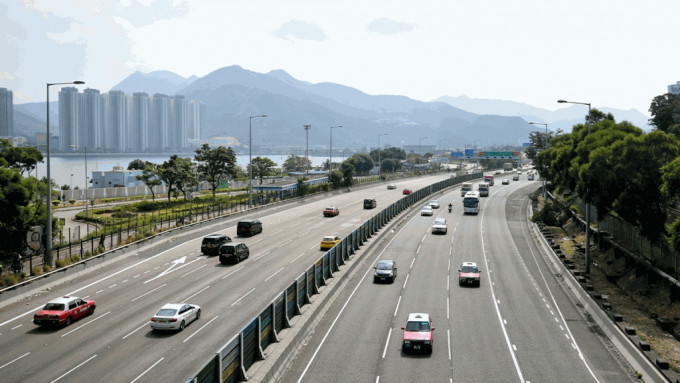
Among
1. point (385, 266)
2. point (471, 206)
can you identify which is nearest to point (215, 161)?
Result: point (471, 206)

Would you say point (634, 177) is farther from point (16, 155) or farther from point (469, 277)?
point (16, 155)

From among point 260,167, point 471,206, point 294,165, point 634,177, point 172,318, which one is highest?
point 294,165

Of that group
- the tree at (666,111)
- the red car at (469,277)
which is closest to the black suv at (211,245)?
the red car at (469,277)

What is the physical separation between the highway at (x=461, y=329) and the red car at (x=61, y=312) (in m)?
12.0

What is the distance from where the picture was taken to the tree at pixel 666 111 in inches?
3575

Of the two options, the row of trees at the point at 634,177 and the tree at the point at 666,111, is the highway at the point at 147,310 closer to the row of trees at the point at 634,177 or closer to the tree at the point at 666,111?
the row of trees at the point at 634,177

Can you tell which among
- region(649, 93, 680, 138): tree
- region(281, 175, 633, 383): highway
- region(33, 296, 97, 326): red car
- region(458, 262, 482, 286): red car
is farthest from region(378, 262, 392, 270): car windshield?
region(649, 93, 680, 138): tree

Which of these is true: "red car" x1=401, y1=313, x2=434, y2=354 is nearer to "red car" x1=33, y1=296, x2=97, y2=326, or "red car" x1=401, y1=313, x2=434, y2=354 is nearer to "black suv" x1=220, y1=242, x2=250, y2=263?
"red car" x1=33, y1=296, x2=97, y2=326

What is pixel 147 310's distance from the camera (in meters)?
30.0

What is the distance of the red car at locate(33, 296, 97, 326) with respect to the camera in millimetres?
27031

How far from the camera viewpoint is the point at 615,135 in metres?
43.6

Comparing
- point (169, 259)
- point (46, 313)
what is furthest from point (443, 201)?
point (46, 313)

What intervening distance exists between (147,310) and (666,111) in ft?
292

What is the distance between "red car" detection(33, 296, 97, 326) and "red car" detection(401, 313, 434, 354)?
1612 cm
